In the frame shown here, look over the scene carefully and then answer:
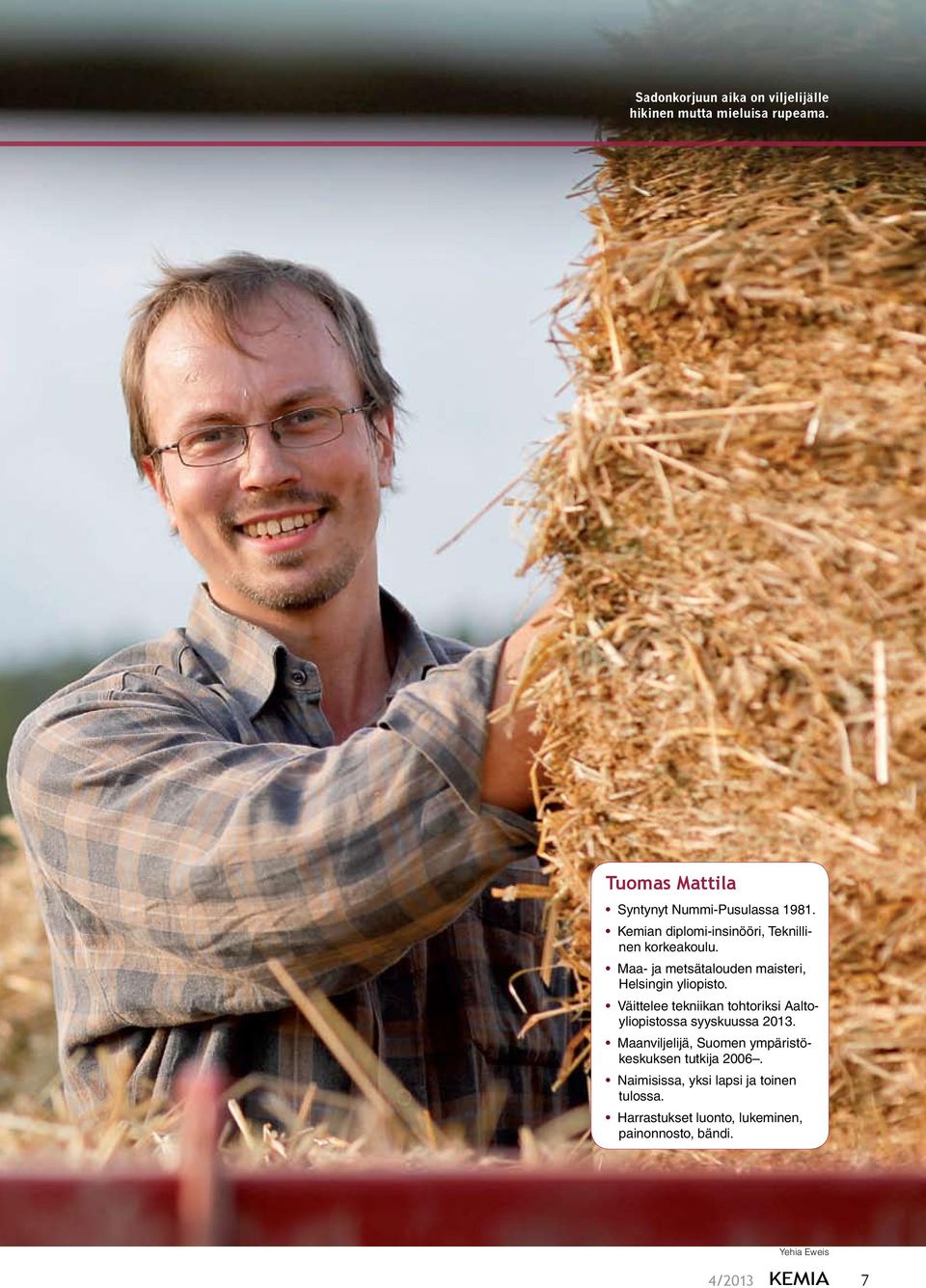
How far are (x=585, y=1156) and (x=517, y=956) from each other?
596 millimetres

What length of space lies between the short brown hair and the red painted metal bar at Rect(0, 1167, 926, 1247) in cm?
113

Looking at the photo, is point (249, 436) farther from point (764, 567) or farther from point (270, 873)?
point (764, 567)

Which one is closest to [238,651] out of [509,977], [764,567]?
→ [509,977]

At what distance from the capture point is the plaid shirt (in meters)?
1.21

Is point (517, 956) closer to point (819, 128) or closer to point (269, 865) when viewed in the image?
point (269, 865)

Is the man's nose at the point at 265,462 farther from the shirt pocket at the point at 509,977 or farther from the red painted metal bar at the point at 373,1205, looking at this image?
the red painted metal bar at the point at 373,1205

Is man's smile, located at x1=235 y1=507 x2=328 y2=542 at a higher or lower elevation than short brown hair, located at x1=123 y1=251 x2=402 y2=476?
lower

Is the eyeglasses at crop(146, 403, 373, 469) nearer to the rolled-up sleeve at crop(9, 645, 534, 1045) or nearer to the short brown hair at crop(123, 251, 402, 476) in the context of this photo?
the short brown hair at crop(123, 251, 402, 476)

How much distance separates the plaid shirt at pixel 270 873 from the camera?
121cm

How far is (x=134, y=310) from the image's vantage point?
6.40 ft

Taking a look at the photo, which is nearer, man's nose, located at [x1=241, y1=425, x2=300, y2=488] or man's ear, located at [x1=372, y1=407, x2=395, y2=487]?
man's nose, located at [x1=241, y1=425, x2=300, y2=488]

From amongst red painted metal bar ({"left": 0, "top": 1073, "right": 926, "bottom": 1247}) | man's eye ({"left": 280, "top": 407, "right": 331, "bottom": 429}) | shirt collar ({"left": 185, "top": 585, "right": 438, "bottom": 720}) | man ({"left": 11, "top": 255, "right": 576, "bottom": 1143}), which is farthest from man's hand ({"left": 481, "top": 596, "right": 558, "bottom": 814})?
man's eye ({"left": 280, "top": 407, "right": 331, "bottom": 429})

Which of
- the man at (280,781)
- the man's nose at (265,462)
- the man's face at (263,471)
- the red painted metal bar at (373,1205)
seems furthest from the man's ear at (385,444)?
the red painted metal bar at (373,1205)
